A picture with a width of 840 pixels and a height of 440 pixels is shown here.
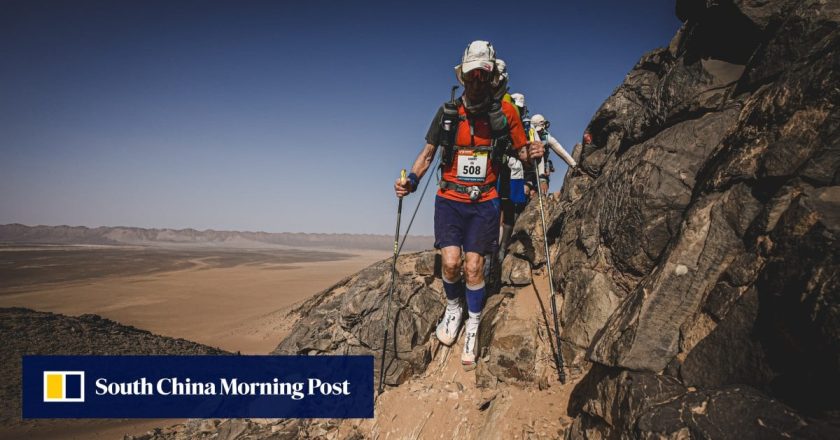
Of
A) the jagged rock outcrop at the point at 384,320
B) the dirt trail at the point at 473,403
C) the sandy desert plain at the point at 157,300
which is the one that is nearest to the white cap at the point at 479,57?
the dirt trail at the point at 473,403

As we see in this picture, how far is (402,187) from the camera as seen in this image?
531 centimetres

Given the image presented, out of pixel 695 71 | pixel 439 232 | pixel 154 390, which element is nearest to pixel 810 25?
pixel 695 71

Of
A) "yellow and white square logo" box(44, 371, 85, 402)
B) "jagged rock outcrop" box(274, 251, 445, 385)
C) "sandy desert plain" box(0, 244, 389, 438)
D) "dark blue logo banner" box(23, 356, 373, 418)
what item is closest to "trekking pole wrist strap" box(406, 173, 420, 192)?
"jagged rock outcrop" box(274, 251, 445, 385)

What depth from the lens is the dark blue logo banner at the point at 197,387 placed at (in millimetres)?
6348

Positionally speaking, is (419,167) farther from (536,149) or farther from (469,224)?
(536,149)

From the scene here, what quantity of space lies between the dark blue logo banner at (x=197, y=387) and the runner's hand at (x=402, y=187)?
3.27 metres

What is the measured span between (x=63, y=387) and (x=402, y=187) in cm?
1120

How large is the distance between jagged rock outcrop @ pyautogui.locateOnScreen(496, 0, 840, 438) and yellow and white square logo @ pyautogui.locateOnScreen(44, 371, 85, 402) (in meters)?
12.3

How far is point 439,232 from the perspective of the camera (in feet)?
17.1

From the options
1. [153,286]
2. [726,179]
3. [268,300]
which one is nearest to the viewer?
[726,179]

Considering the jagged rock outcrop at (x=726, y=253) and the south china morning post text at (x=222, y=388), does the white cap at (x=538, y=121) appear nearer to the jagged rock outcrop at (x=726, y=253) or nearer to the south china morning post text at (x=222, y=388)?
the jagged rock outcrop at (x=726, y=253)

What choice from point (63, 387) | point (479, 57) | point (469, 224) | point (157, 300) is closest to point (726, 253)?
point (469, 224)

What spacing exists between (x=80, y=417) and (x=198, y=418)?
12.7 ft

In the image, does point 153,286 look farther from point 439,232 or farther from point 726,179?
point 726,179
